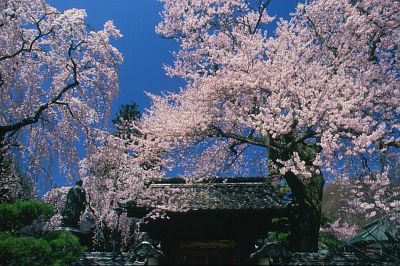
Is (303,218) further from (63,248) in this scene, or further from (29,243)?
(29,243)

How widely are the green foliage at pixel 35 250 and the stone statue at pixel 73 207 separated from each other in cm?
439

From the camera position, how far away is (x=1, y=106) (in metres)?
9.74

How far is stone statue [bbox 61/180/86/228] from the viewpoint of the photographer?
504 inches

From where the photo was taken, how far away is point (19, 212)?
7.87m

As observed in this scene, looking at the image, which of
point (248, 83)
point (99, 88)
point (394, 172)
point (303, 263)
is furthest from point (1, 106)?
point (394, 172)

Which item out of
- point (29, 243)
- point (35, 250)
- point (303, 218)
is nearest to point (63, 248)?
point (35, 250)

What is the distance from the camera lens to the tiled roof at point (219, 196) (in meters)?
10.3

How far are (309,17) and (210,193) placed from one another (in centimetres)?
903

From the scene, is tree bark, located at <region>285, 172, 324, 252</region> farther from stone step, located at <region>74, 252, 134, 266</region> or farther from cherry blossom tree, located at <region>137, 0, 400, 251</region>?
stone step, located at <region>74, 252, 134, 266</region>

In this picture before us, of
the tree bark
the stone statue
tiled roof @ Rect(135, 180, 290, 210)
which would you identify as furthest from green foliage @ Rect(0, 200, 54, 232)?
the tree bark

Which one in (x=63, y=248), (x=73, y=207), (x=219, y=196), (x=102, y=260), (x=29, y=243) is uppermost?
(x=219, y=196)

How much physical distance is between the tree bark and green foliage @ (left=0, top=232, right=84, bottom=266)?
24.5 feet

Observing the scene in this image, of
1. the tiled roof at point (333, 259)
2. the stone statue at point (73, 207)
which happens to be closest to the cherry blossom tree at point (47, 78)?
the stone statue at point (73, 207)

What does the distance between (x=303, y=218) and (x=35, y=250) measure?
8903 mm
